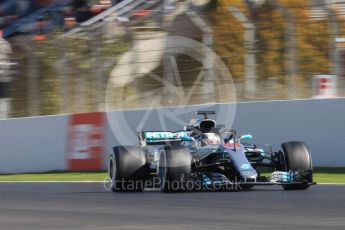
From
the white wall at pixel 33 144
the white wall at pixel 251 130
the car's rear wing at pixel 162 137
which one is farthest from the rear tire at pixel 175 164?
the white wall at pixel 33 144

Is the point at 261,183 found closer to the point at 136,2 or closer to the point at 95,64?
the point at 95,64

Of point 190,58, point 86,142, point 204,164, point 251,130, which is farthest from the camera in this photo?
point 86,142

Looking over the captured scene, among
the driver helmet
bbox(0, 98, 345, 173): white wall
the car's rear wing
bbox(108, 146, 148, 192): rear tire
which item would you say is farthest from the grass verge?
bbox(108, 146, 148, 192): rear tire

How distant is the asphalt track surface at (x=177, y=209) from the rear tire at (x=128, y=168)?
31 cm

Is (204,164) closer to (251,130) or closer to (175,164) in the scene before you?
(175,164)

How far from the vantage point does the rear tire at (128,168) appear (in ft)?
36.5

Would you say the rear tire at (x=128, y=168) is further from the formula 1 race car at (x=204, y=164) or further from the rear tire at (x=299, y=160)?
the rear tire at (x=299, y=160)

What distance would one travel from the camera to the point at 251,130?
14852 millimetres

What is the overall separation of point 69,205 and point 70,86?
7736mm

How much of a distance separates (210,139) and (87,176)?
4649 mm

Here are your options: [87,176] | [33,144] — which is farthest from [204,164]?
[33,144]

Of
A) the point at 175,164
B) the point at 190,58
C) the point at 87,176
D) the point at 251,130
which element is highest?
the point at 190,58

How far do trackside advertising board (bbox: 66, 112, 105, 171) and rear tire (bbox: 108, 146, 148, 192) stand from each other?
466 cm

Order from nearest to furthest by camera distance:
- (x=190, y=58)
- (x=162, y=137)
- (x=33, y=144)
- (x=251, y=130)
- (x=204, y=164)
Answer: (x=204, y=164)
(x=162, y=137)
(x=251, y=130)
(x=190, y=58)
(x=33, y=144)
